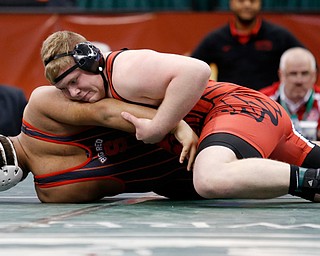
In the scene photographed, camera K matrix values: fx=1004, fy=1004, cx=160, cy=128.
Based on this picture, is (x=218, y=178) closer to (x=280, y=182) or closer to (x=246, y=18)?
(x=280, y=182)

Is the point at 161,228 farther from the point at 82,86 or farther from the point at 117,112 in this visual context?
the point at 82,86

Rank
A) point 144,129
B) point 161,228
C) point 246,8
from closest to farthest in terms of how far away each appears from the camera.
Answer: point 161,228 → point 144,129 → point 246,8

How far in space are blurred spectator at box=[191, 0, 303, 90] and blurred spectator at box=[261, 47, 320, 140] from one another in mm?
950

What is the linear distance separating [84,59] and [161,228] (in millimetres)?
1131

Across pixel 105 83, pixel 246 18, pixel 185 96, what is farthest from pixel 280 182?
pixel 246 18

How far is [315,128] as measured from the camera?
689 cm

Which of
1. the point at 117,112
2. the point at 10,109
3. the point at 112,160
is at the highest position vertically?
the point at 117,112

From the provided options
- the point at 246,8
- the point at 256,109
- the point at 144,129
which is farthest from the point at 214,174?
the point at 246,8

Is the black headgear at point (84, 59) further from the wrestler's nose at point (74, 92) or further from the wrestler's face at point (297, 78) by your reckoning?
the wrestler's face at point (297, 78)

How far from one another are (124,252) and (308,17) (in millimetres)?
6527

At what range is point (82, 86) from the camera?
13.8 ft

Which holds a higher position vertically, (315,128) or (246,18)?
(246,18)

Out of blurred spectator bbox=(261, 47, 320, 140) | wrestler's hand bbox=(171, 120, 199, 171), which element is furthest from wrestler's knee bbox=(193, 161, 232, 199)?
blurred spectator bbox=(261, 47, 320, 140)

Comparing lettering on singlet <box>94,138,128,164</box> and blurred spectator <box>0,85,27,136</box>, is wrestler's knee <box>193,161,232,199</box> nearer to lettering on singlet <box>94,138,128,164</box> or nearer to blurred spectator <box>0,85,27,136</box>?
lettering on singlet <box>94,138,128,164</box>
